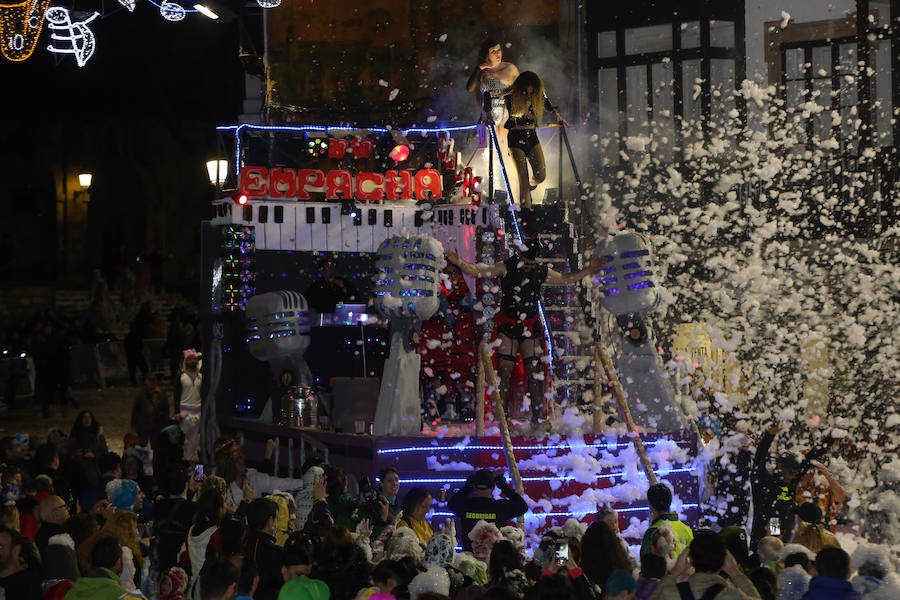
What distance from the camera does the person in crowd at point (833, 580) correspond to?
19.8 ft

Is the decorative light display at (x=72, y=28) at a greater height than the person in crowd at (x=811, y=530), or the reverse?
the decorative light display at (x=72, y=28)

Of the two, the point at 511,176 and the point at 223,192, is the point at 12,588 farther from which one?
the point at 511,176

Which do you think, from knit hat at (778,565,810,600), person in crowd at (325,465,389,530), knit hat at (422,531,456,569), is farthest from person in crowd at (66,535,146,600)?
knit hat at (778,565,810,600)

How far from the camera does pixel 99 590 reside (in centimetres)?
619

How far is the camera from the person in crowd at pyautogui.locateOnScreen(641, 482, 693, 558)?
7.75 m

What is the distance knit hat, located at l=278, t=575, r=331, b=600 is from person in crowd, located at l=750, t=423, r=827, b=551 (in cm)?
495

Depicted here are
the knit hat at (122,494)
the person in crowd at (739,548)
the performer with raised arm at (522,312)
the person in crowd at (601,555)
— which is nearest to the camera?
the person in crowd at (601,555)

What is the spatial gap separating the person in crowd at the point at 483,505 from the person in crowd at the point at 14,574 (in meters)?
3.41

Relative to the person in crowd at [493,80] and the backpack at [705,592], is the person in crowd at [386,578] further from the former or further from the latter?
the person in crowd at [493,80]

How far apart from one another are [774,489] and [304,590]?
18.4 feet

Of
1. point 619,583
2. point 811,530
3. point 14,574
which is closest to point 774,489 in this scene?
point 811,530

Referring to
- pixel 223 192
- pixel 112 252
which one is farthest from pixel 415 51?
pixel 112 252

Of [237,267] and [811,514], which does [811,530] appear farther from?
[237,267]

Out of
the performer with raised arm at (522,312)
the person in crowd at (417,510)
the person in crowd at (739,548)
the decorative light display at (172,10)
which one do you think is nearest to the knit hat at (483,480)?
the person in crowd at (417,510)
